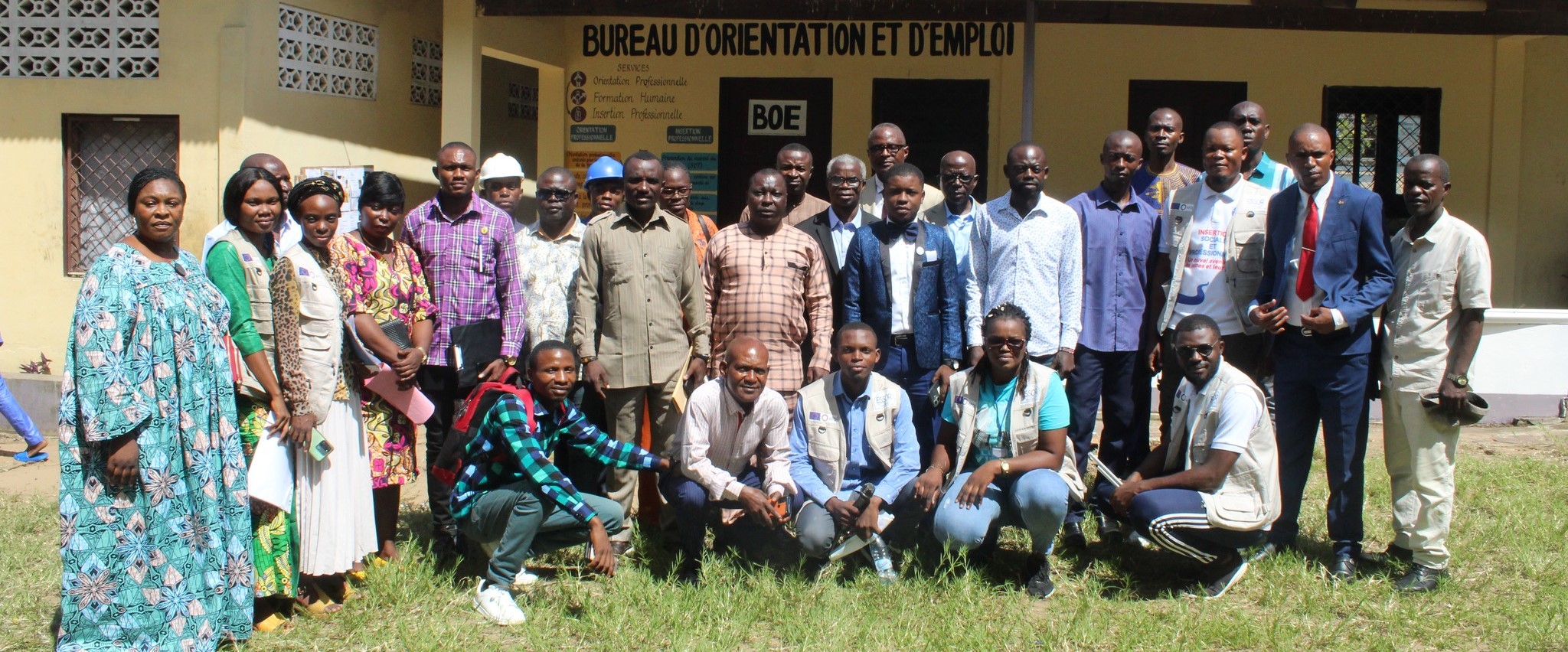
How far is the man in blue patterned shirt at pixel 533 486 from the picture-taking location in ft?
13.9

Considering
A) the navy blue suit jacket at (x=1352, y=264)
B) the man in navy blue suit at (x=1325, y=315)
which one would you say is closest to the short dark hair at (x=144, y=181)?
the man in navy blue suit at (x=1325, y=315)

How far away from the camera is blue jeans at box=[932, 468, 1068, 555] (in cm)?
446

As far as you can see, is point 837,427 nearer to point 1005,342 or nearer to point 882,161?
point 1005,342

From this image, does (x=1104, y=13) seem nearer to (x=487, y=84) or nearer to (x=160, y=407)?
(x=487, y=84)

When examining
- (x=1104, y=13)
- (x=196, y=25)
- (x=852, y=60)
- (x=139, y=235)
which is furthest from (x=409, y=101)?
(x=139, y=235)

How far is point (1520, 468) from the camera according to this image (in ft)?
Answer: 22.2

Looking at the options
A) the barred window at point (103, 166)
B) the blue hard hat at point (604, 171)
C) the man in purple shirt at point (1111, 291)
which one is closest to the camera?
the man in purple shirt at point (1111, 291)

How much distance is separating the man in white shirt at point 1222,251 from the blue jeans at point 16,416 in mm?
6278

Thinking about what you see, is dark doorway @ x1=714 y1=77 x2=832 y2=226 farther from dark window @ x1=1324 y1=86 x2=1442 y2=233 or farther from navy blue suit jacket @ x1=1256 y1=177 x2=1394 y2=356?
navy blue suit jacket @ x1=1256 y1=177 x2=1394 y2=356

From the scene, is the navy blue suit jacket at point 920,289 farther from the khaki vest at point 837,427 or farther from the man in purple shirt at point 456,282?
the man in purple shirt at point 456,282

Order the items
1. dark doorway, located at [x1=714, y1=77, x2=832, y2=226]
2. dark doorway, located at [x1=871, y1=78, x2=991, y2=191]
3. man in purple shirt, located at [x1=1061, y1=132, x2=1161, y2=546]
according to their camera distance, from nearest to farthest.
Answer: man in purple shirt, located at [x1=1061, y1=132, x2=1161, y2=546], dark doorway, located at [x1=871, y1=78, x2=991, y2=191], dark doorway, located at [x1=714, y1=77, x2=832, y2=226]

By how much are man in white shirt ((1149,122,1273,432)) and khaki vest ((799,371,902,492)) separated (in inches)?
45.1

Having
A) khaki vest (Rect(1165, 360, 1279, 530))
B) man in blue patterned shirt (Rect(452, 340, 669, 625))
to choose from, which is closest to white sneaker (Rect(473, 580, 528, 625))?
man in blue patterned shirt (Rect(452, 340, 669, 625))

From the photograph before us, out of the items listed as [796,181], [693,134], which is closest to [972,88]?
[693,134]
